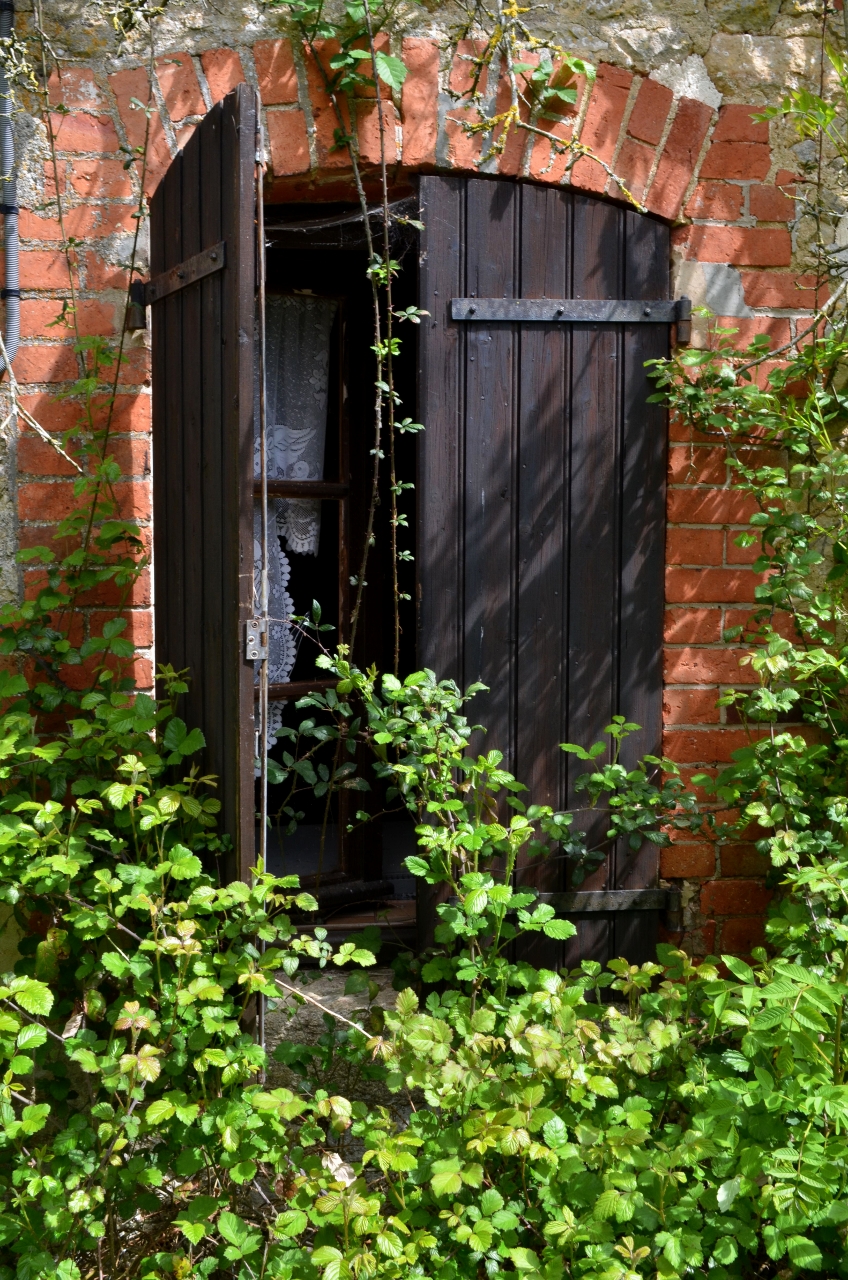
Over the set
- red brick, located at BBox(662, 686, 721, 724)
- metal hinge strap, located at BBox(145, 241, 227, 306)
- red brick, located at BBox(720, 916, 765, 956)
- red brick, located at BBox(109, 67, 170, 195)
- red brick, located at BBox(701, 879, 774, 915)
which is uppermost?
red brick, located at BBox(109, 67, 170, 195)

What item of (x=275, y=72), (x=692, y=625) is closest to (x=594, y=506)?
(x=692, y=625)

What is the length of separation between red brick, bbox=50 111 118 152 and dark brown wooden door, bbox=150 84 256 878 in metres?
0.22

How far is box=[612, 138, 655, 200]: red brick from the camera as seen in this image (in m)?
2.83

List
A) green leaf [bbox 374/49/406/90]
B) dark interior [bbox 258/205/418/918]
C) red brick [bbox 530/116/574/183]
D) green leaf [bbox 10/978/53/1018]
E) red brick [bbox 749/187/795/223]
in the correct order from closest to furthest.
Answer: green leaf [bbox 10/978/53/1018] → green leaf [bbox 374/49/406/90] → red brick [bbox 530/116/574/183] → red brick [bbox 749/187/795/223] → dark interior [bbox 258/205/418/918]

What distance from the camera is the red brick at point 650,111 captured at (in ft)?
9.27

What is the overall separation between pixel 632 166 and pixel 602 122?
13 cm

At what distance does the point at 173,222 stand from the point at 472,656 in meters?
1.24

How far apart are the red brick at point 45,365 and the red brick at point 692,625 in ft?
5.27

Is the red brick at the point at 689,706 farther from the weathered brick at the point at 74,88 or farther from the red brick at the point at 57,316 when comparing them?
the weathered brick at the point at 74,88

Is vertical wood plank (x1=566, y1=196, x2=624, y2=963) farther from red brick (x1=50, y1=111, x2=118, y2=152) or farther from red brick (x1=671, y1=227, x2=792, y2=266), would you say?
red brick (x1=50, y1=111, x2=118, y2=152)

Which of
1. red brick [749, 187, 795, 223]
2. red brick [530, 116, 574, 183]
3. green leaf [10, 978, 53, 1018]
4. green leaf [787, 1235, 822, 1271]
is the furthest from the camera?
red brick [749, 187, 795, 223]

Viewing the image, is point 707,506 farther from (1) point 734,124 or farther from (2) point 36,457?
(2) point 36,457

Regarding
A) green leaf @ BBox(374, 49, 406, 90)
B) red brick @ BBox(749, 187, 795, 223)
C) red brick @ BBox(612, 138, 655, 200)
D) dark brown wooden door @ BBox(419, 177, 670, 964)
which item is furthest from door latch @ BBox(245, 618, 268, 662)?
red brick @ BBox(749, 187, 795, 223)

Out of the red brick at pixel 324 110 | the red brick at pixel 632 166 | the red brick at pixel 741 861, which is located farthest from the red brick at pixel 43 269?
the red brick at pixel 741 861
